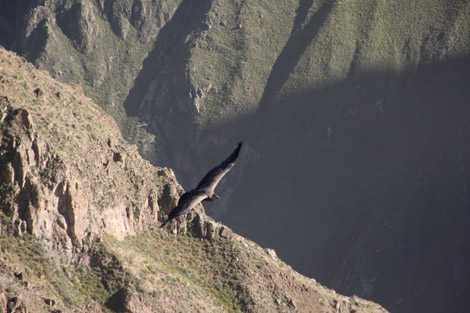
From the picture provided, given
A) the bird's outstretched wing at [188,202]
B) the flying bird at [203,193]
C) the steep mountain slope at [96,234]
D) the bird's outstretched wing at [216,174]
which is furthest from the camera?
the steep mountain slope at [96,234]

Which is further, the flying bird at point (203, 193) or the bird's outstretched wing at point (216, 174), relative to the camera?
the bird's outstretched wing at point (216, 174)

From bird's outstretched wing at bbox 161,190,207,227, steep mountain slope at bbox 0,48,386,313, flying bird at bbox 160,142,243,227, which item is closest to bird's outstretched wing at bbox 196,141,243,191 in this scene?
flying bird at bbox 160,142,243,227

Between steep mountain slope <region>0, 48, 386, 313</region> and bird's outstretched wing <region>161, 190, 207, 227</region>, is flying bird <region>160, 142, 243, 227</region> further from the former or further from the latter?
steep mountain slope <region>0, 48, 386, 313</region>

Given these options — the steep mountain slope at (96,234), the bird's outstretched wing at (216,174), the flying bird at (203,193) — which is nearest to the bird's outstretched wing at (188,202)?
the flying bird at (203,193)

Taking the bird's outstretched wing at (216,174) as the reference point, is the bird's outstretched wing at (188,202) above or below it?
below

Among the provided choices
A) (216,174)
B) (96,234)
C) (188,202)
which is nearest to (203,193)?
(188,202)

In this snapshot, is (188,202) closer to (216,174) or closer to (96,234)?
(216,174)

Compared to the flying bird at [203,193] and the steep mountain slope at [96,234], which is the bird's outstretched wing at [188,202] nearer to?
the flying bird at [203,193]
